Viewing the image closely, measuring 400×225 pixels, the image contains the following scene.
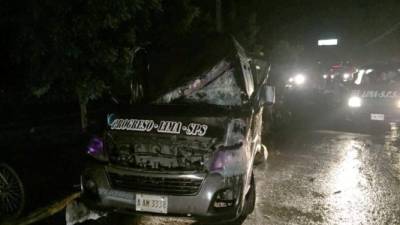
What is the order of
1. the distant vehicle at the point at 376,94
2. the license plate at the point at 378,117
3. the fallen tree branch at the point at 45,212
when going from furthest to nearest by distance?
1. the license plate at the point at 378,117
2. the distant vehicle at the point at 376,94
3. the fallen tree branch at the point at 45,212

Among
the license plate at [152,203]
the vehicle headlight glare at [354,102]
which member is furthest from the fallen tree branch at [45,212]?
the vehicle headlight glare at [354,102]

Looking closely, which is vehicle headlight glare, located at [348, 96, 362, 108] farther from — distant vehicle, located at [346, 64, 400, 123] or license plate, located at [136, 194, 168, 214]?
license plate, located at [136, 194, 168, 214]

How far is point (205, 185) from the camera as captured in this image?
Result: 4.55 meters

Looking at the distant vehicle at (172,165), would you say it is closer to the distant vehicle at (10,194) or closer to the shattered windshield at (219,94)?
the shattered windshield at (219,94)

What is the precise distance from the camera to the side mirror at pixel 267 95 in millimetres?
6316

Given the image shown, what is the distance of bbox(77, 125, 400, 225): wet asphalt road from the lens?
5809 mm

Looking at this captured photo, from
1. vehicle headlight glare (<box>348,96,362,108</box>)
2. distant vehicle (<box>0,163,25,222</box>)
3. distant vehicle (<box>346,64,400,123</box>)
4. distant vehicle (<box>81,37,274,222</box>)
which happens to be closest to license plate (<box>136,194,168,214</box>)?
distant vehicle (<box>81,37,274,222</box>)

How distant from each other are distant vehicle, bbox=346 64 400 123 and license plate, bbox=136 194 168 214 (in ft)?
34.7

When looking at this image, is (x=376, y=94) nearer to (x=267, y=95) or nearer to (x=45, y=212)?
(x=267, y=95)

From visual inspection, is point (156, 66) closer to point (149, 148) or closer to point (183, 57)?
point (183, 57)

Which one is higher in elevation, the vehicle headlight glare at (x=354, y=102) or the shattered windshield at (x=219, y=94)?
the shattered windshield at (x=219, y=94)

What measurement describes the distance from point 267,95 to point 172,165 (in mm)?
2265

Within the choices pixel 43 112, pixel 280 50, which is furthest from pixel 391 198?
pixel 280 50

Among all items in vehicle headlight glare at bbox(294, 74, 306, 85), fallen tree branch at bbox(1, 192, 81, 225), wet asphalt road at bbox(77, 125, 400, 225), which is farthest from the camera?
vehicle headlight glare at bbox(294, 74, 306, 85)
